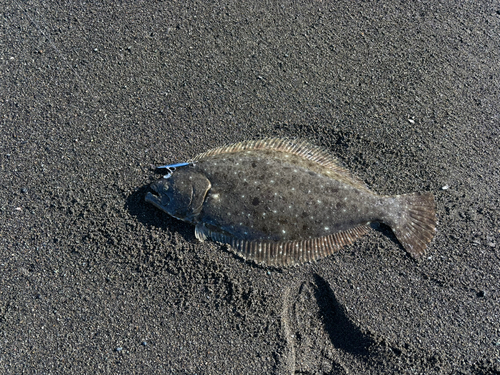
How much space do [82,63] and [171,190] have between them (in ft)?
4.68

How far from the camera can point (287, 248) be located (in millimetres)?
2602

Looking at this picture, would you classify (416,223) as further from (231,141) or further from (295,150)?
(231,141)

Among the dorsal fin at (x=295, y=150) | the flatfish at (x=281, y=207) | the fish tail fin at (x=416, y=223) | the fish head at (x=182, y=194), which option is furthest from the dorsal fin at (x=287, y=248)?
the dorsal fin at (x=295, y=150)

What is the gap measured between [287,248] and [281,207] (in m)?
0.34

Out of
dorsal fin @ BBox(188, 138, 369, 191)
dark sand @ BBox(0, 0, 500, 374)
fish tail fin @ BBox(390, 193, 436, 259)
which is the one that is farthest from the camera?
dorsal fin @ BBox(188, 138, 369, 191)

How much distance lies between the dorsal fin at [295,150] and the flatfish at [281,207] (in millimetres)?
71

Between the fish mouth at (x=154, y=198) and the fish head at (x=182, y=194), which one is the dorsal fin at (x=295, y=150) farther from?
the fish mouth at (x=154, y=198)

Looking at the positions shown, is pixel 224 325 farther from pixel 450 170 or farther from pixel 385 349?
pixel 450 170

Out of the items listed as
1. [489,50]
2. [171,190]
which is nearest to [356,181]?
[171,190]

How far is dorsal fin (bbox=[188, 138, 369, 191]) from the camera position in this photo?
274cm

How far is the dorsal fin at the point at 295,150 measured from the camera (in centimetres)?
274

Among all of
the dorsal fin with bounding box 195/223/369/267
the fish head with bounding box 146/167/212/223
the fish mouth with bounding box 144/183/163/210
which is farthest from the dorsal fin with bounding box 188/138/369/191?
the dorsal fin with bounding box 195/223/369/267

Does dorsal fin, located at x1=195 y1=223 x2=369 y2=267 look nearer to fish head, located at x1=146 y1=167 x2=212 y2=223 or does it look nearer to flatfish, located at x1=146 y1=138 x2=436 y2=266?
flatfish, located at x1=146 y1=138 x2=436 y2=266

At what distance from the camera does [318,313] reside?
2.56 metres
